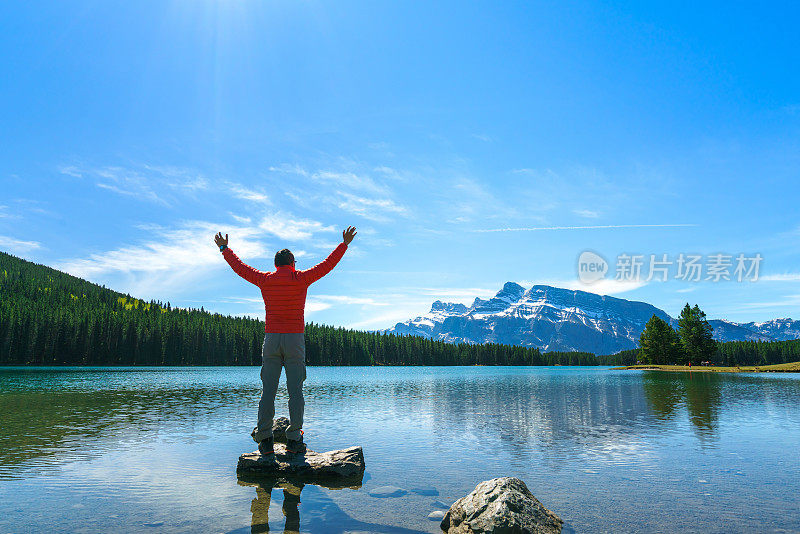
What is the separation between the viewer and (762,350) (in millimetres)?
196500

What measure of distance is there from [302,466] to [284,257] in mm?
5735

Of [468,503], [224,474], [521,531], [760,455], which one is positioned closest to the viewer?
[521,531]

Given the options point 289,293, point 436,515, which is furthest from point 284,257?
point 436,515

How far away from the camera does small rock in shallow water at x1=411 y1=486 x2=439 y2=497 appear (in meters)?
11.2

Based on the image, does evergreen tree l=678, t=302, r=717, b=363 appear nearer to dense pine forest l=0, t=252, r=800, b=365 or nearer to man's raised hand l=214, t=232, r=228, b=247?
dense pine forest l=0, t=252, r=800, b=365

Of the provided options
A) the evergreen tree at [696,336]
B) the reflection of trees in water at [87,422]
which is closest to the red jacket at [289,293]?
the reflection of trees in water at [87,422]

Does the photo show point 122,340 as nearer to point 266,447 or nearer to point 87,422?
point 87,422

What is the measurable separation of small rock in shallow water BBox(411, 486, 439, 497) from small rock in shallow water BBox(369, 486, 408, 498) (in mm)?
305

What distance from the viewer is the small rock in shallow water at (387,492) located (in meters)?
11.0

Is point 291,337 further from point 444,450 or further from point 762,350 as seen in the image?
point 762,350

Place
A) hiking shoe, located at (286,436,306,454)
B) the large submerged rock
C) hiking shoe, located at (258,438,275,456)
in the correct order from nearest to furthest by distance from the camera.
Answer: the large submerged rock → hiking shoe, located at (258,438,275,456) → hiking shoe, located at (286,436,306,454)

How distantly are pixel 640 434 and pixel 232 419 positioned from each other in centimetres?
1975

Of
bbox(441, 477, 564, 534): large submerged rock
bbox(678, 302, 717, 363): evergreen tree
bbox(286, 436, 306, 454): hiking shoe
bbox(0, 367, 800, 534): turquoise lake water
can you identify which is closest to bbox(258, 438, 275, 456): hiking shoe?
bbox(286, 436, 306, 454): hiking shoe

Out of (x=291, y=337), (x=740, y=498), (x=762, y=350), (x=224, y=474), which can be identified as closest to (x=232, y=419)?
(x=224, y=474)
